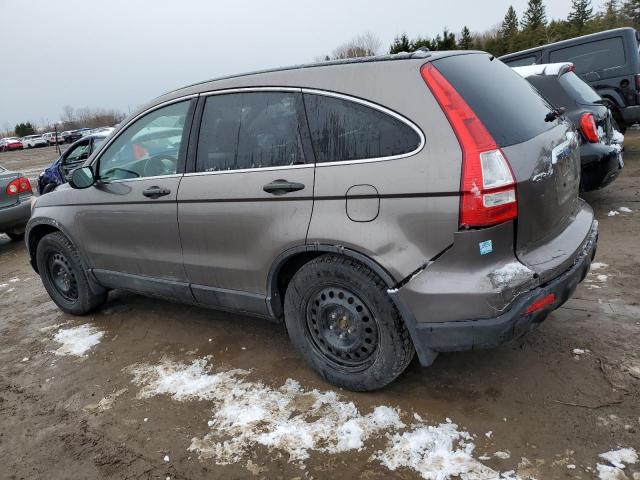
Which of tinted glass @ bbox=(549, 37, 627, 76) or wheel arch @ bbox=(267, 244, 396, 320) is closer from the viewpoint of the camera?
wheel arch @ bbox=(267, 244, 396, 320)

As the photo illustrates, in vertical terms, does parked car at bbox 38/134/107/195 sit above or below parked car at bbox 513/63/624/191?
above

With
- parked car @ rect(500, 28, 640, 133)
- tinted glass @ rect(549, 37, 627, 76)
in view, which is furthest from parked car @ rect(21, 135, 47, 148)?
parked car @ rect(500, 28, 640, 133)

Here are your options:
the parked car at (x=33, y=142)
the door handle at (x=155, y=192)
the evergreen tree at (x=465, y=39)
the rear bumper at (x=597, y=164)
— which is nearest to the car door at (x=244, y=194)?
the door handle at (x=155, y=192)

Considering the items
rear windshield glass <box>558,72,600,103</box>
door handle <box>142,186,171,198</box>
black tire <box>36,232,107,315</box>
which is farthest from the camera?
rear windshield glass <box>558,72,600,103</box>

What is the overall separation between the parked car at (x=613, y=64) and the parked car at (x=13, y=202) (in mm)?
9396

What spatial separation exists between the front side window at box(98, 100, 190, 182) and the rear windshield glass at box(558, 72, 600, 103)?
14.5 ft

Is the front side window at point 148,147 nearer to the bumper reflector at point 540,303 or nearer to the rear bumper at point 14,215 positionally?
the bumper reflector at point 540,303

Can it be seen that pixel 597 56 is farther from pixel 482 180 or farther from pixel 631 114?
pixel 482 180

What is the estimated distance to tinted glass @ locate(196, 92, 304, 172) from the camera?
9.54 feet

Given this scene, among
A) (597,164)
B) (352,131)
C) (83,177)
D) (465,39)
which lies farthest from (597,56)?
(465,39)

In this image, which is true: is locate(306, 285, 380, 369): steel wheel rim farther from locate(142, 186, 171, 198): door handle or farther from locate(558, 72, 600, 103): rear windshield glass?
locate(558, 72, 600, 103): rear windshield glass

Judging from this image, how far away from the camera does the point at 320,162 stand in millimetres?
2740

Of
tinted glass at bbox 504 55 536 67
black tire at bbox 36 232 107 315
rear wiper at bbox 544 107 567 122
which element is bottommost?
black tire at bbox 36 232 107 315

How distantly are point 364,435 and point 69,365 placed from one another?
7.94 ft
